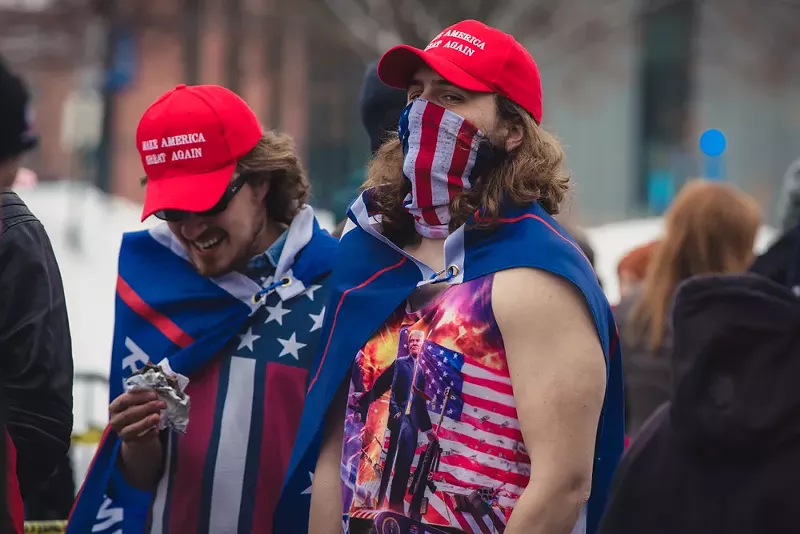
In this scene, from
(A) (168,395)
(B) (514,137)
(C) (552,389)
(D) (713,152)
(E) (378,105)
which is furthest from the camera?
(D) (713,152)

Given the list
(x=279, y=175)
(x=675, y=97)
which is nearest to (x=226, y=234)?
(x=279, y=175)

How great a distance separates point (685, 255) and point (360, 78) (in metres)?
9.23

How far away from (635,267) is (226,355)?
11.1 feet

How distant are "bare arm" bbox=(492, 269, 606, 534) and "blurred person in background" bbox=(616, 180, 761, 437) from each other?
2.70 m

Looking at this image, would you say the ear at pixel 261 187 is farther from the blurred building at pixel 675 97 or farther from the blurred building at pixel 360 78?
the blurred building at pixel 675 97

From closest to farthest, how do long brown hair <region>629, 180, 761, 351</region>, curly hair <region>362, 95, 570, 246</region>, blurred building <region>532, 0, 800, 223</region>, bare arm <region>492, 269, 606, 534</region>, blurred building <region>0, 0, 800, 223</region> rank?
1. bare arm <region>492, 269, 606, 534</region>
2. curly hair <region>362, 95, 570, 246</region>
3. long brown hair <region>629, 180, 761, 351</region>
4. blurred building <region>0, 0, 800, 223</region>
5. blurred building <region>532, 0, 800, 223</region>

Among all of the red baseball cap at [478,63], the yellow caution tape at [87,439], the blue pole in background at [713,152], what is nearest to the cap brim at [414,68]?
the red baseball cap at [478,63]

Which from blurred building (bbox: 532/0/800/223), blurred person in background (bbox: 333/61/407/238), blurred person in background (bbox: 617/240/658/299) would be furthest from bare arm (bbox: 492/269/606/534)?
blurred building (bbox: 532/0/800/223)

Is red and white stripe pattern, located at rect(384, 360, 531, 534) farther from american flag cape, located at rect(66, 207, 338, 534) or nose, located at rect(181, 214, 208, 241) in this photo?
nose, located at rect(181, 214, 208, 241)

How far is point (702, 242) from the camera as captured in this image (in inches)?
213

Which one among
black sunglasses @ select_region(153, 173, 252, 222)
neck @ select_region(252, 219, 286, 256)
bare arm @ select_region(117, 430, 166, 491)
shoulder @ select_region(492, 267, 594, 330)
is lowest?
bare arm @ select_region(117, 430, 166, 491)

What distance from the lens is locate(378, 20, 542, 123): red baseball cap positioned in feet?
9.68

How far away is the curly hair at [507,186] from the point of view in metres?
2.94

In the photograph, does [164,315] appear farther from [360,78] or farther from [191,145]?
[360,78]
